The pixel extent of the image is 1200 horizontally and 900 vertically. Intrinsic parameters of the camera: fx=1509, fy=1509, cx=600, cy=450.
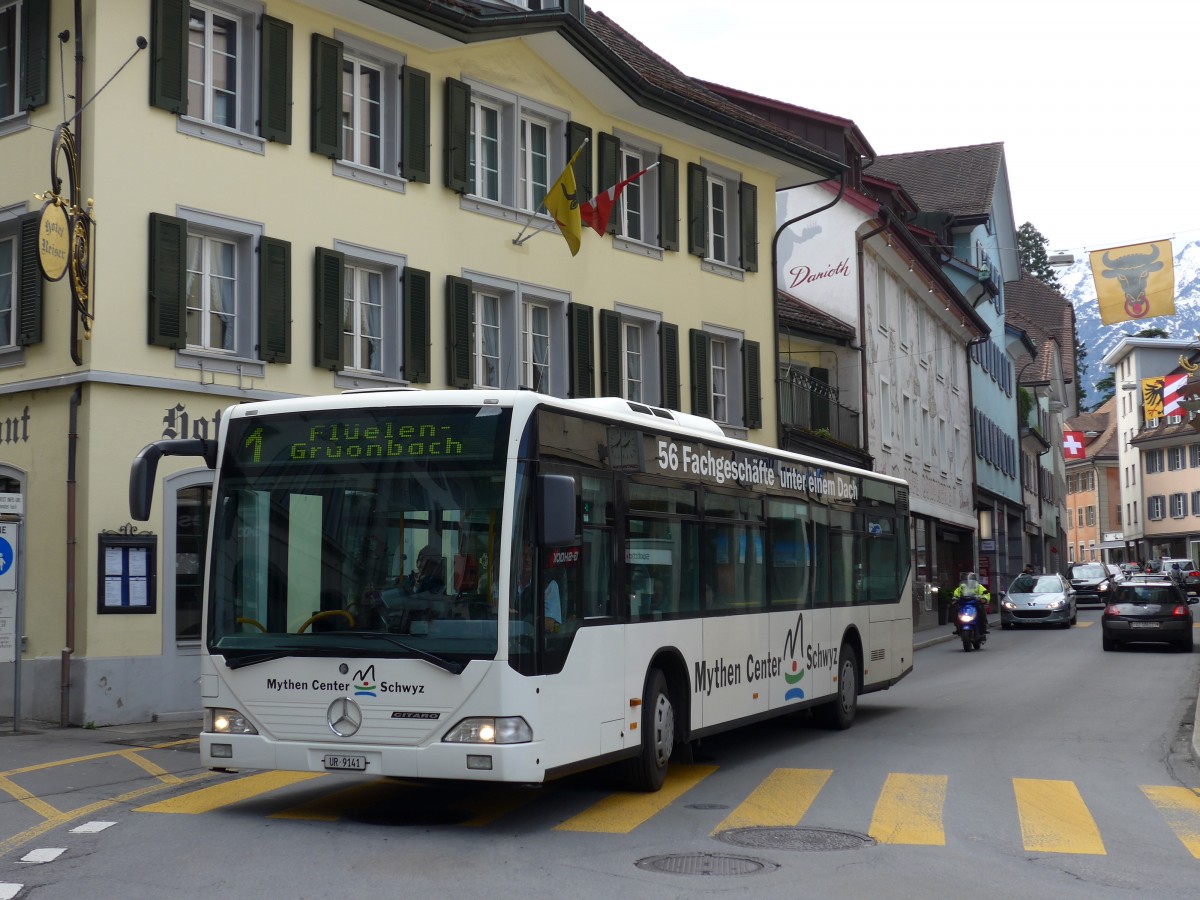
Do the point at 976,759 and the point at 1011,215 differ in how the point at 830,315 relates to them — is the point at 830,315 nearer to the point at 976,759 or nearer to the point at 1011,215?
the point at 976,759

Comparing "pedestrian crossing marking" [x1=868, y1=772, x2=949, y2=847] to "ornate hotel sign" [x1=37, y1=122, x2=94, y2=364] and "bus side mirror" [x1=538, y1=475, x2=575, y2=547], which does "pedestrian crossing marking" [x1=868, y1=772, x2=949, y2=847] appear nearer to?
"bus side mirror" [x1=538, y1=475, x2=575, y2=547]

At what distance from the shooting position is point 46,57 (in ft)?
58.4

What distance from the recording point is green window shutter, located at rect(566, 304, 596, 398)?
2466 cm

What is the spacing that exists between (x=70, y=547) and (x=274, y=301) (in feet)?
13.6

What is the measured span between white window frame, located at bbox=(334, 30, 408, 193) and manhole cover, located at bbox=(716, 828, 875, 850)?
1313cm

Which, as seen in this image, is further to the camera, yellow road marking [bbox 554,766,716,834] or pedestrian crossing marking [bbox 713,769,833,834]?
pedestrian crossing marking [bbox 713,769,833,834]

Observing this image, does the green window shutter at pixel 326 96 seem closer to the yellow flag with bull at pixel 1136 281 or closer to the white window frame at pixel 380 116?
the white window frame at pixel 380 116

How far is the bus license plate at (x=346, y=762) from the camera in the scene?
31.2 feet

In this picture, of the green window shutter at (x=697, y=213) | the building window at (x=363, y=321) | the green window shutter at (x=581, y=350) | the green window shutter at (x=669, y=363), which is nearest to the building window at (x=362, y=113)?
the building window at (x=363, y=321)

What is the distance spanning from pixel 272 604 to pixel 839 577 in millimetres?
8025

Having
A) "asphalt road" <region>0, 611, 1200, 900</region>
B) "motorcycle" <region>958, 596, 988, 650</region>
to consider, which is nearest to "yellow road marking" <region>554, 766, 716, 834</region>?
"asphalt road" <region>0, 611, 1200, 900</region>

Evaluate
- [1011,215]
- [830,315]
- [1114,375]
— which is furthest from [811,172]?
[1114,375]

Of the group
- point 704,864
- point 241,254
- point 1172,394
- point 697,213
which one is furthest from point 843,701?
point 1172,394

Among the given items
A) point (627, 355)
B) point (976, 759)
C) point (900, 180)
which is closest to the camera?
point (976, 759)
